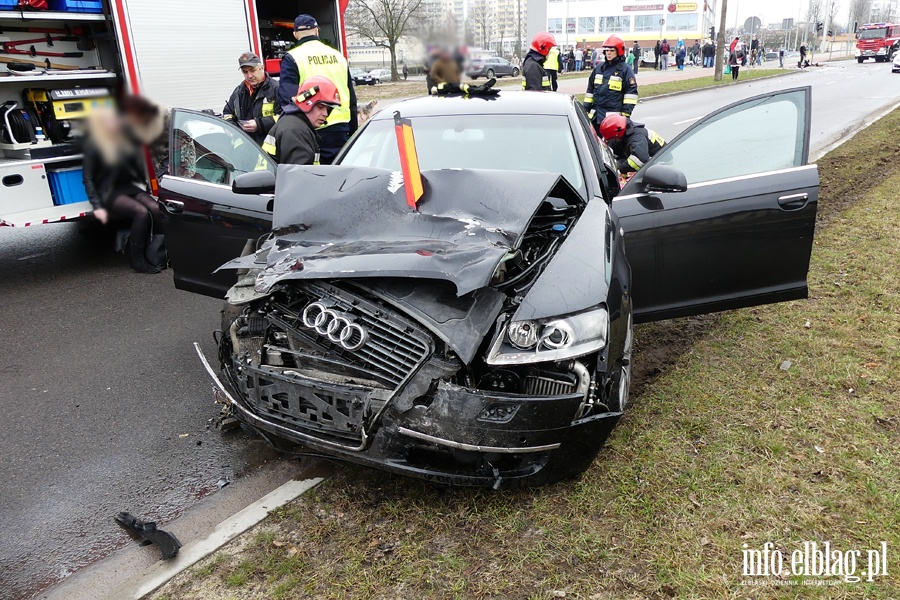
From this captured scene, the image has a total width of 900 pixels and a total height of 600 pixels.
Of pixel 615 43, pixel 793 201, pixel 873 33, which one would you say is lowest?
pixel 793 201

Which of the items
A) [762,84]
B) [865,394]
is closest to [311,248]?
[865,394]

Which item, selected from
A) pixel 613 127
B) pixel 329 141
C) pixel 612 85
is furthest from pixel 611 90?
pixel 329 141

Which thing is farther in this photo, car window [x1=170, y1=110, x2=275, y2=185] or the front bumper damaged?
car window [x1=170, y1=110, x2=275, y2=185]

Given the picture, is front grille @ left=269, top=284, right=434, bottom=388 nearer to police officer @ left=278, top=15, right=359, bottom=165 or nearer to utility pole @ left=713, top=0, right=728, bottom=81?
→ police officer @ left=278, top=15, right=359, bottom=165

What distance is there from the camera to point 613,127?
19.3 feet

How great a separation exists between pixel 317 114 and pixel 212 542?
10.6 feet

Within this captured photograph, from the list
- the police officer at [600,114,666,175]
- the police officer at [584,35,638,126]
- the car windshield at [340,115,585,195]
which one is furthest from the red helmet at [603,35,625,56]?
the car windshield at [340,115,585,195]

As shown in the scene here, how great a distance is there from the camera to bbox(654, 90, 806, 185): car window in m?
3.93

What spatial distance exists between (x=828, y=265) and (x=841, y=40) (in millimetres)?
103679

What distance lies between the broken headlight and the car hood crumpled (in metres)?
0.23

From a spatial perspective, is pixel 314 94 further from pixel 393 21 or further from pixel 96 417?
pixel 96 417

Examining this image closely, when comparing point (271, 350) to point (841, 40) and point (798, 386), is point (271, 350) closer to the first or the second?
point (798, 386)

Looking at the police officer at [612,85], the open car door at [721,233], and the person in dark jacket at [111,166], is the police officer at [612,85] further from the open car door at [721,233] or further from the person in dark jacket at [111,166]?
the person in dark jacket at [111,166]

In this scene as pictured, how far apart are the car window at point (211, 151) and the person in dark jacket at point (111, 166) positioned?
3.02 meters
